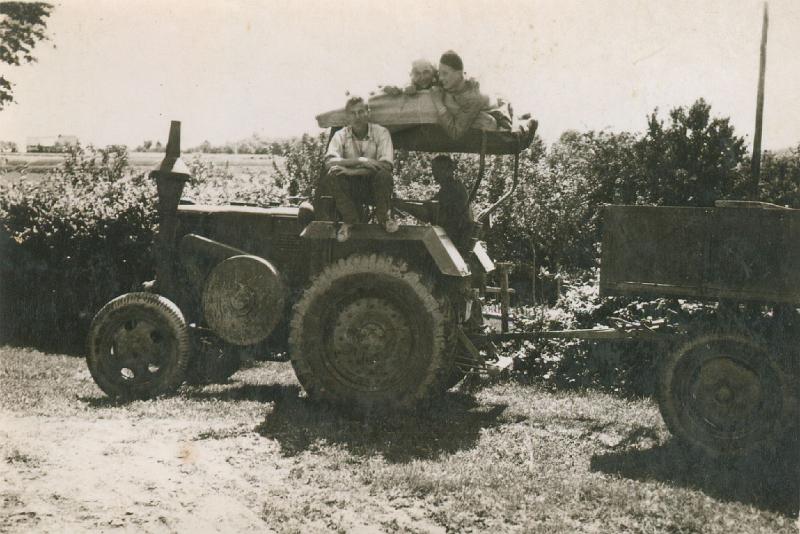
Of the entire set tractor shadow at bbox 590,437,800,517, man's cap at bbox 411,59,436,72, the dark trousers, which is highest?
man's cap at bbox 411,59,436,72

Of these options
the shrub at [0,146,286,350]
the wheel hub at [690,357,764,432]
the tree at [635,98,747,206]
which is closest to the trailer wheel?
the wheel hub at [690,357,764,432]

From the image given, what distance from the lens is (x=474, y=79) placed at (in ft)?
21.0

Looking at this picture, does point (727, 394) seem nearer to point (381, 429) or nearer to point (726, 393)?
point (726, 393)

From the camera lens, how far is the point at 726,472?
5.17 meters

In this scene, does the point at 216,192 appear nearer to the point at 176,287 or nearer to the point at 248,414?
the point at 176,287

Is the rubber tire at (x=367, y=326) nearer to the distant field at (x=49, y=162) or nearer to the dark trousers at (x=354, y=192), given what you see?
the dark trousers at (x=354, y=192)

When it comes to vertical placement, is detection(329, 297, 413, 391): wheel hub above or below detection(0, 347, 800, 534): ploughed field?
above

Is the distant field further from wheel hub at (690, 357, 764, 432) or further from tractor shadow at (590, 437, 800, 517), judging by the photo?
wheel hub at (690, 357, 764, 432)

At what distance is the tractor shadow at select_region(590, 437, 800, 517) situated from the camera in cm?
482

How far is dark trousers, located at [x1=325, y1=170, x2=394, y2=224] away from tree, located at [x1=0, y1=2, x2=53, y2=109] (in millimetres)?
3028

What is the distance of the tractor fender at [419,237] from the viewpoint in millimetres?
6316

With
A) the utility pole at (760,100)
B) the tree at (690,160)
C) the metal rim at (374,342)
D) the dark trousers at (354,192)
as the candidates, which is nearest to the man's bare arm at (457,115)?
the dark trousers at (354,192)

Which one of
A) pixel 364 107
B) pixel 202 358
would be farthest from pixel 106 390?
pixel 364 107

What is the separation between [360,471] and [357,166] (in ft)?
8.26
